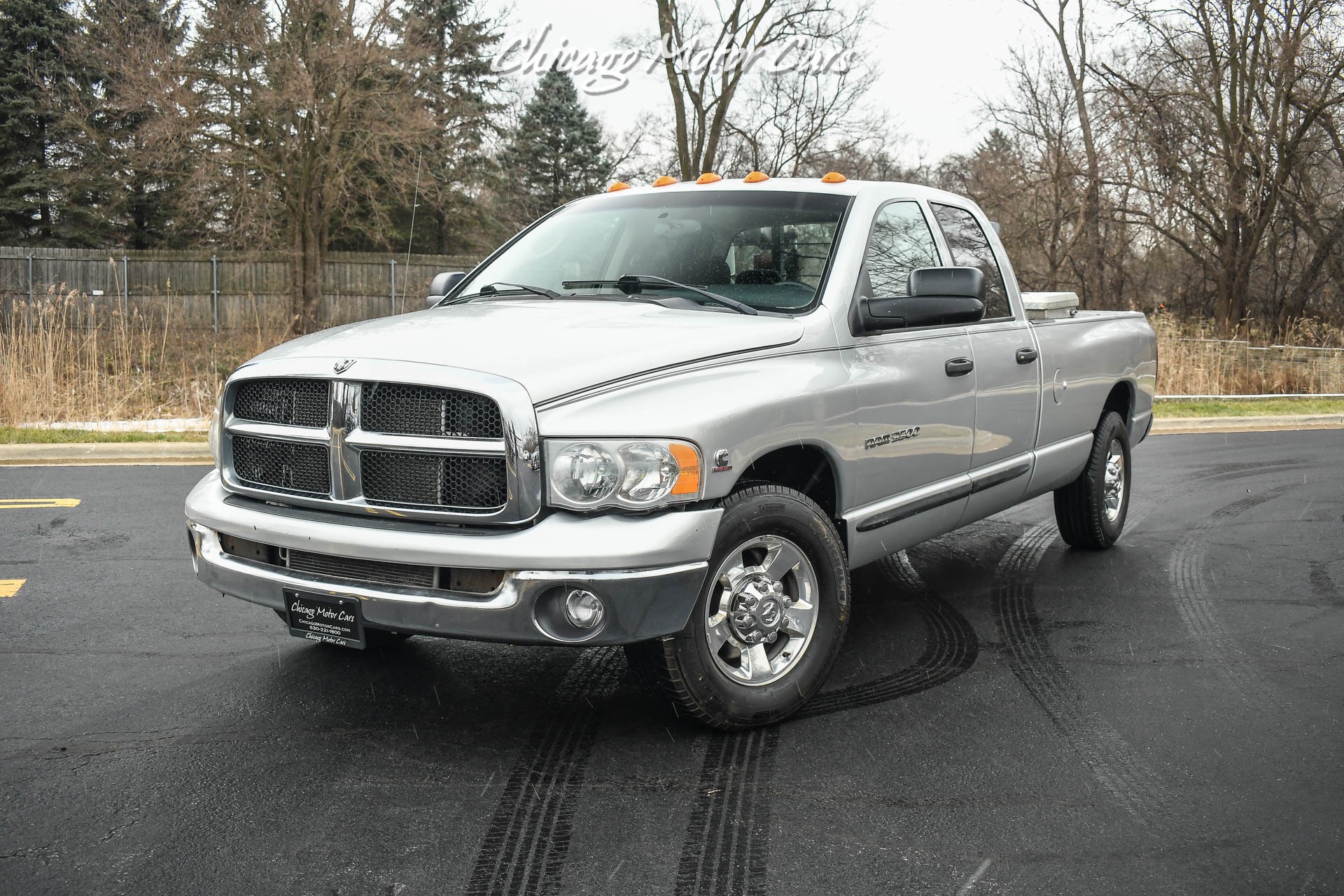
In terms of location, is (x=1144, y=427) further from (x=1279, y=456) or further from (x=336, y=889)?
(x=336, y=889)

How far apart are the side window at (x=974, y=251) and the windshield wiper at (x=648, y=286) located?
1.52m

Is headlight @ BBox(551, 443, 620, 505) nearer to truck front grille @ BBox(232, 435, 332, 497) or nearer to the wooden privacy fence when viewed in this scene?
truck front grille @ BBox(232, 435, 332, 497)

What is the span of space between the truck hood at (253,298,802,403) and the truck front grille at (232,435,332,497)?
0.30 metres

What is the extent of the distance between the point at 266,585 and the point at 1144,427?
565cm

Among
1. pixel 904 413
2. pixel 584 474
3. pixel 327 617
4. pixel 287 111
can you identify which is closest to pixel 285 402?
pixel 327 617

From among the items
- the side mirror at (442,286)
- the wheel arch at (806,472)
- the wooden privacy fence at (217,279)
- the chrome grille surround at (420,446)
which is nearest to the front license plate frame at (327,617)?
the chrome grille surround at (420,446)

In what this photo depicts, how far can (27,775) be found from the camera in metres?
3.70

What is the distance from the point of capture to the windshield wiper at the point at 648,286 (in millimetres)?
4511

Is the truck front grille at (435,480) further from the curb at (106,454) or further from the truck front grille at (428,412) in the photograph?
the curb at (106,454)

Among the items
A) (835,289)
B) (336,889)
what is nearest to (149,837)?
(336,889)

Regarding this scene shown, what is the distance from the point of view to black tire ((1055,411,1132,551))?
689 cm

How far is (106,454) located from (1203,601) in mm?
9184

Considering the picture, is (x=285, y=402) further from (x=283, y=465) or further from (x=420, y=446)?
(x=420, y=446)

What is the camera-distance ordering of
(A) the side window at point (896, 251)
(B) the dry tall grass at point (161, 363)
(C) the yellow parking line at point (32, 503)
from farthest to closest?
(B) the dry tall grass at point (161, 363) < (C) the yellow parking line at point (32, 503) < (A) the side window at point (896, 251)
